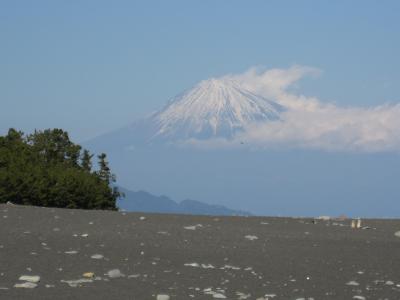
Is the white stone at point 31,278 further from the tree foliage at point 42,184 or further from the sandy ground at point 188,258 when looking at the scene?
the tree foliage at point 42,184

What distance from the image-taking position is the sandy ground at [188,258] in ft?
48.3

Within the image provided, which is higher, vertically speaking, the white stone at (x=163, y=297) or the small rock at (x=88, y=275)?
the small rock at (x=88, y=275)

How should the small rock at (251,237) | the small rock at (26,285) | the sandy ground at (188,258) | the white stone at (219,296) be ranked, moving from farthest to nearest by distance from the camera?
the small rock at (251,237)
the sandy ground at (188,258)
the small rock at (26,285)
the white stone at (219,296)

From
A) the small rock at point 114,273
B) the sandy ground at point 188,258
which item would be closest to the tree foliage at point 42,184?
the sandy ground at point 188,258

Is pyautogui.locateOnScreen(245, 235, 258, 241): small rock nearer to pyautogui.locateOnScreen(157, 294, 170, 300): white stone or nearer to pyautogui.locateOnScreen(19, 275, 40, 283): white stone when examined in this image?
pyautogui.locateOnScreen(19, 275, 40, 283): white stone

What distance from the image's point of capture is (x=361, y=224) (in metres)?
28.1

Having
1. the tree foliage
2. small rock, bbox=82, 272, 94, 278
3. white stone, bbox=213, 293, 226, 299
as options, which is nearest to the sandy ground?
white stone, bbox=213, 293, 226, 299

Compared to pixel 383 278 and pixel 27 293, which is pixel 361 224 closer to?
pixel 383 278

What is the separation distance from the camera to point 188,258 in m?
→ 18.2

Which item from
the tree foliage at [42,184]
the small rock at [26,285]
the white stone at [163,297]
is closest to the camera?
the white stone at [163,297]

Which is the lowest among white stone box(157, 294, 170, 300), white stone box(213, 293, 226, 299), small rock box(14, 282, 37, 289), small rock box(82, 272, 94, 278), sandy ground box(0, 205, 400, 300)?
small rock box(14, 282, 37, 289)

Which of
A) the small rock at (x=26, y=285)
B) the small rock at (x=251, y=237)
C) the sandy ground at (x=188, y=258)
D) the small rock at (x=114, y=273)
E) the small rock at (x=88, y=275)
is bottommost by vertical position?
the small rock at (x=26, y=285)

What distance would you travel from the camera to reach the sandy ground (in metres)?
14.7

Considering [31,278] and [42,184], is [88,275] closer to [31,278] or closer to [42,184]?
[31,278]
